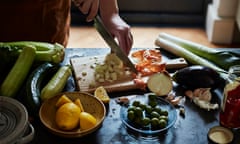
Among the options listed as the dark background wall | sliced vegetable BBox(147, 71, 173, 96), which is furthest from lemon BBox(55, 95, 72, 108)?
the dark background wall

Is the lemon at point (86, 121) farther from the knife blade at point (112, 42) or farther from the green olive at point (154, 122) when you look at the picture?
the knife blade at point (112, 42)

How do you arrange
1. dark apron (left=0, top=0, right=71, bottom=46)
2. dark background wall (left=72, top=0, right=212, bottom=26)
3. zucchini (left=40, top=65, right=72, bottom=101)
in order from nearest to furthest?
1. zucchini (left=40, top=65, right=72, bottom=101)
2. dark apron (left=0, top=0, right=71, bottom=46)
3. dark background wall (left=72, top=0, right=212, bottom=26)

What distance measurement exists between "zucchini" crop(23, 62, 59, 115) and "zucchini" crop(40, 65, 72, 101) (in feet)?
0.06

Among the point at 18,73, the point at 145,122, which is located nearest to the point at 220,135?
the point at 145,122

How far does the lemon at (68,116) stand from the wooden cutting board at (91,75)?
0.15m

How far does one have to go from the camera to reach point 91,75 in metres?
1.26

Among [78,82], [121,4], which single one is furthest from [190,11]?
[78,82]

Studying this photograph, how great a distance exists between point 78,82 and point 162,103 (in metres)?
0.25

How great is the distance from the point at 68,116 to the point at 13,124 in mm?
132

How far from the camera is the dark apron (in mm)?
1400

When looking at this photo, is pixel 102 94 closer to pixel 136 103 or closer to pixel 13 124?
pixel 136 103

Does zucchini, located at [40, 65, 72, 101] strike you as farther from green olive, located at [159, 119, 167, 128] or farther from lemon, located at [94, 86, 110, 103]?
green olive, located at [159, 119, 167, 128]

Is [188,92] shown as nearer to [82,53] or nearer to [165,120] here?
[165,120]

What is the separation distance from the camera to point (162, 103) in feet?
3.74
